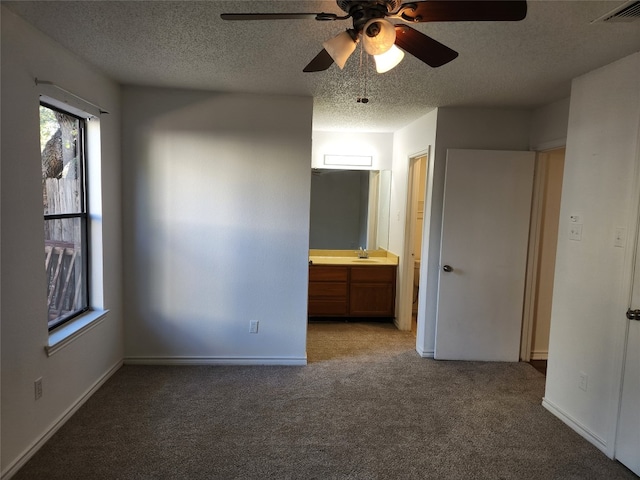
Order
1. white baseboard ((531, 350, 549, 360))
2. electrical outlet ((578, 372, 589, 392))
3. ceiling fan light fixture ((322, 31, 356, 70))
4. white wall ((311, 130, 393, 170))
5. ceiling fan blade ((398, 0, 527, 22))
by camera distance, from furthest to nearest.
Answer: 1. white wall ((311, 130, 393, 170))
2. white baseboard ((531, 350, 549, 360))
3. electrical outlet ((578, 372, 589, 392))
4. ceiling fan light fixture ((322, 31, 356, 70))
5. ceiling fan blade ((398, 0, 527, 22))

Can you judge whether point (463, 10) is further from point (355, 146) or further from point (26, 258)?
point (355, 146)

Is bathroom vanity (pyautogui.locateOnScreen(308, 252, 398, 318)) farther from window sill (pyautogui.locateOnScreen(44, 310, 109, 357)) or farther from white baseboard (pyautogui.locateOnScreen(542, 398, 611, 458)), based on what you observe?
window sill (pyautogui.locateOnScreen(44, 310, 109, 357))

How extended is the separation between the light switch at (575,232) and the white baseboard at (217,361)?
7.40 feet

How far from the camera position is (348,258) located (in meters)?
5.04

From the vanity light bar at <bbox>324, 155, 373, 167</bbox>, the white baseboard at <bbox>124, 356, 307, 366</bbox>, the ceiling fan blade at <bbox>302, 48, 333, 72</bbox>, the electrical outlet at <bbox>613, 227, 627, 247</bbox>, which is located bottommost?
the white baseboard at <bbox>124, 356, 307, 366</bbox>

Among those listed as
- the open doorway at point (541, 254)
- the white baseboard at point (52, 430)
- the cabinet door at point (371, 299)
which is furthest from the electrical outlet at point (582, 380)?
the white baseboard at point (52, 430)

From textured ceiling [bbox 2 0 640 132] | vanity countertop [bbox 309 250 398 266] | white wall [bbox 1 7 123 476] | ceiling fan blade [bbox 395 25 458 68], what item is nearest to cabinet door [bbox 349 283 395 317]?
vanity countertop [bbox 309 250 398 266]

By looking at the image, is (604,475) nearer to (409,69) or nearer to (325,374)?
(325,374)

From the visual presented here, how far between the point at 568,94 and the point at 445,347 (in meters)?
2.28

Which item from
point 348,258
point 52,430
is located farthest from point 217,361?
point 348,258

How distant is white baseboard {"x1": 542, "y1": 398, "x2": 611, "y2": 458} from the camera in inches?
94.6

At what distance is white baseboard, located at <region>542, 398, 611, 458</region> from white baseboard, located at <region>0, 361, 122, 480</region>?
320 centimetres

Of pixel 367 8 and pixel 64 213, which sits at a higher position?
pixel 367 8

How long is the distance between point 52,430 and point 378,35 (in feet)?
8.92
